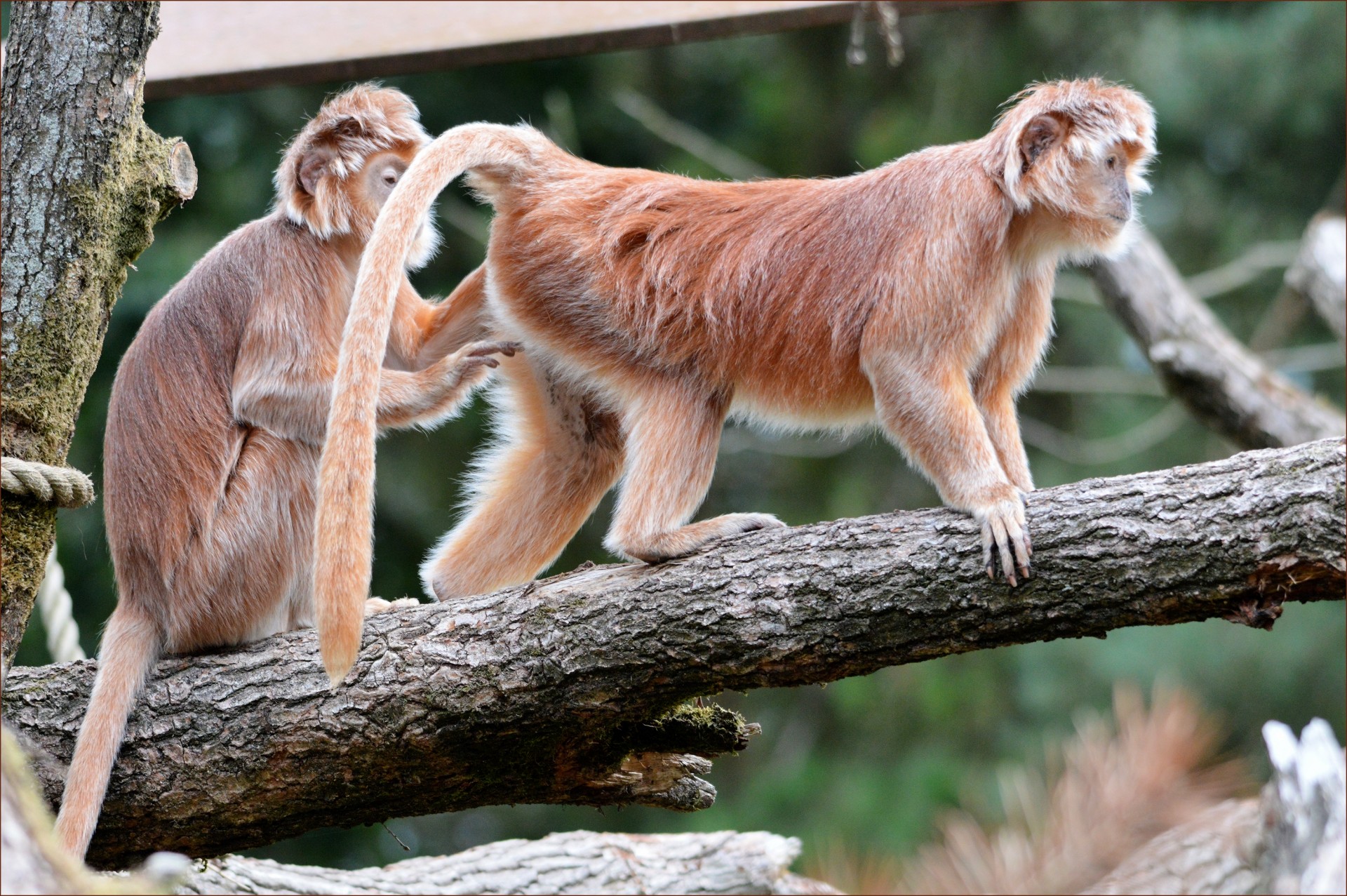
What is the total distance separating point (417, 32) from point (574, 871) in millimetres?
2694

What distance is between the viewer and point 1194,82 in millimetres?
8305

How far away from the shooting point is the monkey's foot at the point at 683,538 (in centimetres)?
276

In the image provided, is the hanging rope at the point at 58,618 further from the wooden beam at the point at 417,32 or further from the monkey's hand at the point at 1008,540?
the monkey's hand at the point at 1008,540

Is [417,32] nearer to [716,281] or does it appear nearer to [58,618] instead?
[716,281]

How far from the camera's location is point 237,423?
2.96 m

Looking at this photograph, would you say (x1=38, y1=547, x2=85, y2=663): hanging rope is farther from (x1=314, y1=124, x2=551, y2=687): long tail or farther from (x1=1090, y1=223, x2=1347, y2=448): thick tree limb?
(x1=1090, y1=223, x2=1347, y2=448): thick tree limb

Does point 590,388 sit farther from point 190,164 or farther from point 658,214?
point 190,164

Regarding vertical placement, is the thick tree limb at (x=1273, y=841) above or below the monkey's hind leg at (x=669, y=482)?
below

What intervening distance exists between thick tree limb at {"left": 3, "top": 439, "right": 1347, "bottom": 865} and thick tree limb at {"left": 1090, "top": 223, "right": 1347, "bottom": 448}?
9.11 feet

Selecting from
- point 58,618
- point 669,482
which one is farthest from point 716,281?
point 58,618

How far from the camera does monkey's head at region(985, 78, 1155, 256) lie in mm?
2873

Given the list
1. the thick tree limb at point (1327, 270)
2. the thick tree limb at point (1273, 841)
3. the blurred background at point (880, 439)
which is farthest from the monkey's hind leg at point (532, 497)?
the blurred background at point (880, 439)

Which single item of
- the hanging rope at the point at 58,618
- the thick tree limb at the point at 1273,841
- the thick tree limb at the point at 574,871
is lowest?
the thick tree limb at the point at 574,871

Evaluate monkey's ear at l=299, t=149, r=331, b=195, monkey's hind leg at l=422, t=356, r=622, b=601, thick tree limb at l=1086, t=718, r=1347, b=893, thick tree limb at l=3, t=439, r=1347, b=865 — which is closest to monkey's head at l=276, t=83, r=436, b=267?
monkey's ear at l=299, t=149, r=331, b=195
